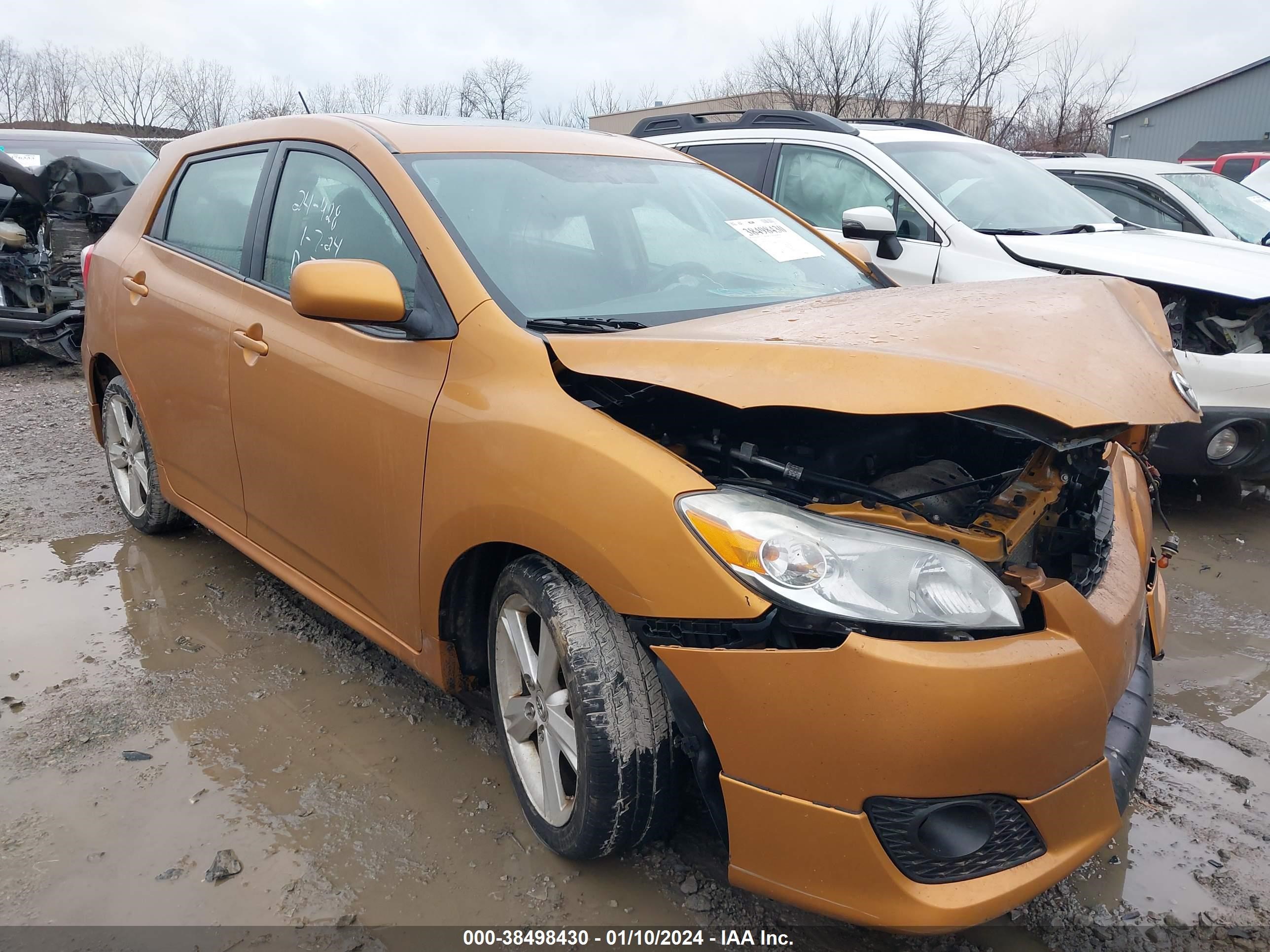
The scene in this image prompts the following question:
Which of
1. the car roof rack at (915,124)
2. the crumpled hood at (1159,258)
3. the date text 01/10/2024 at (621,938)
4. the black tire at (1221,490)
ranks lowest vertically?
the date text 01/10/2024 at (621,938)

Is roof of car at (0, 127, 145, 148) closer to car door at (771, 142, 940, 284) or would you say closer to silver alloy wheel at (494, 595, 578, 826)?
car door at (771, 142, 940, 284)

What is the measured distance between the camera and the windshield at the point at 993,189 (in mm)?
5301

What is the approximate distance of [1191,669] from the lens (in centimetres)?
323

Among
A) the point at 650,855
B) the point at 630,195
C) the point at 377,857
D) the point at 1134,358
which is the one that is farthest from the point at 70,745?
the point at 1134,358

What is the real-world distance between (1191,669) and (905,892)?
6.96 ft

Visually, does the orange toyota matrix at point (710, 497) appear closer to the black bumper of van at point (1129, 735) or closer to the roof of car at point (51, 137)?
the black bumper of van at point (1129, 735)

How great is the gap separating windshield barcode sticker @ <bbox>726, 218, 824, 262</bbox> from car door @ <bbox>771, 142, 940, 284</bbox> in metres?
1.91

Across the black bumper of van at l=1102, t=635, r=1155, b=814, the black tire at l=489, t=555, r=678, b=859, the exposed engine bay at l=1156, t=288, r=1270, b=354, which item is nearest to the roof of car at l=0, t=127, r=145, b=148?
the black tire at l=489, t=555, r=678, b=859

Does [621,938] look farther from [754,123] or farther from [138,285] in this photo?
[754,123]

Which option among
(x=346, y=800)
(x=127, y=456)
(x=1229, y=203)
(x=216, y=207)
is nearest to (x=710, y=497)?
(x=346, y=800)

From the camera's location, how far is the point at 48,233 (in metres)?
7.66

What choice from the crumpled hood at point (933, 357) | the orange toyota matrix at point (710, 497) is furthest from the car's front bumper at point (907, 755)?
the crumpled hood at point (933, 357)

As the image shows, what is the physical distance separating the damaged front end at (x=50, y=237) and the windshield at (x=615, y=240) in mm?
6047

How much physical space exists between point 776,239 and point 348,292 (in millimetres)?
1478
